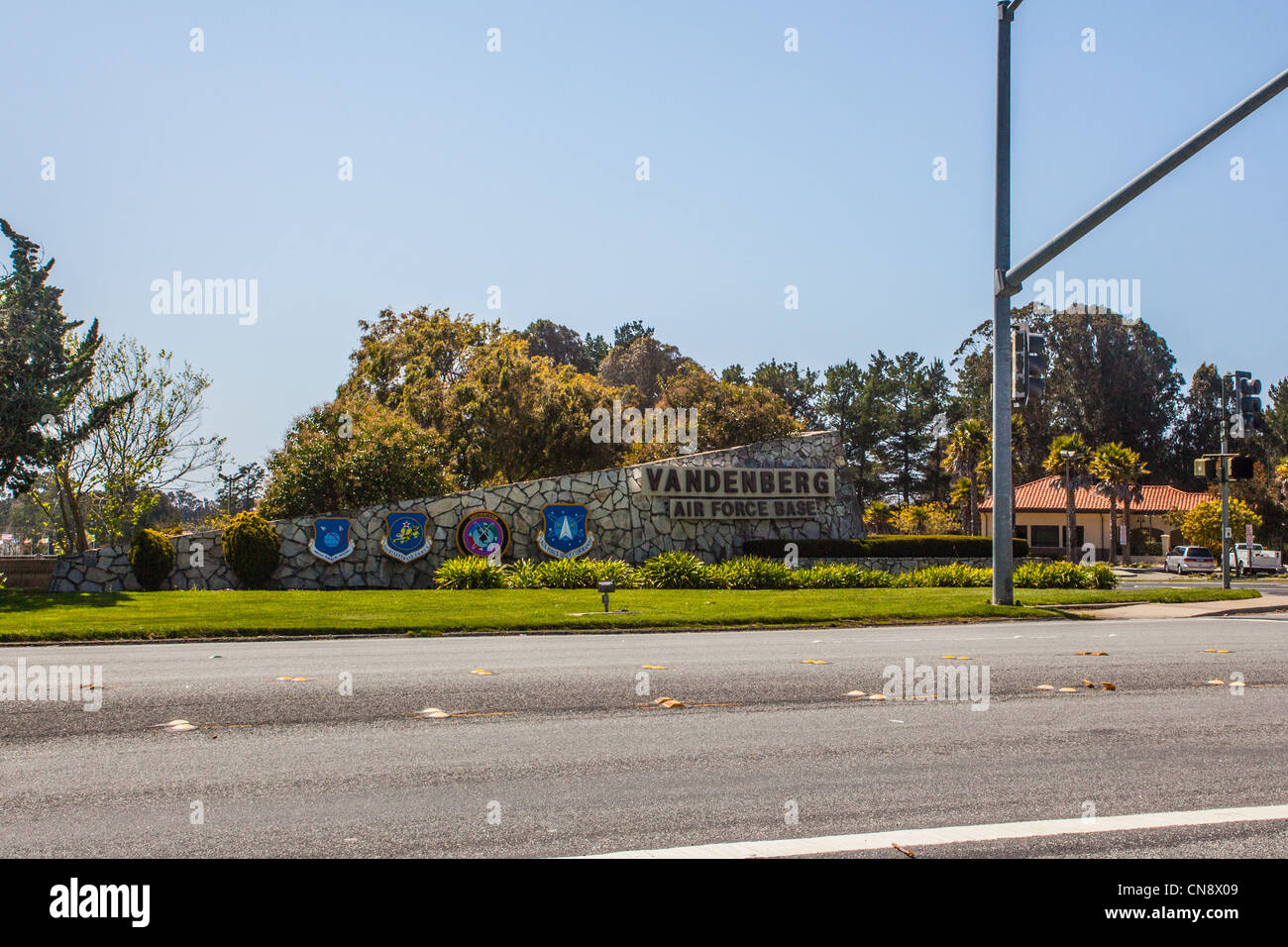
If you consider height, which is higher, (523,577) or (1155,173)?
(1155,173)

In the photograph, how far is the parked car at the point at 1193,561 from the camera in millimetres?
49969

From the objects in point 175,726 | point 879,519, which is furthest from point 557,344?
point 175,726

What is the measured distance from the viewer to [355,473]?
30.8m

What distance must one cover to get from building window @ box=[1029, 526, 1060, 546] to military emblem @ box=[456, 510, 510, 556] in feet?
167

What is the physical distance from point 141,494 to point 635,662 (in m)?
35.3

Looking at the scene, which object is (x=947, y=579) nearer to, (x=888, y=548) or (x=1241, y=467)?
(x=888, y=548)

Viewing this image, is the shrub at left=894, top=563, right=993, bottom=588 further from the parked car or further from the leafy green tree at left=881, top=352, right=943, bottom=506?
the leafy green tree at left=881, top=352, right=943, bottom=506

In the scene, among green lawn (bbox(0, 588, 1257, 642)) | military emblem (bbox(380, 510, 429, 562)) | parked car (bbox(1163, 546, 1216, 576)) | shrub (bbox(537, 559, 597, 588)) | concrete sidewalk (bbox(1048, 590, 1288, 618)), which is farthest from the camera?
parked car (bbox(1163, 546, 1216, 576))

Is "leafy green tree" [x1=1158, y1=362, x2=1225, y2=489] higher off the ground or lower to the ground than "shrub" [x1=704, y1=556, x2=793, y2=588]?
higher

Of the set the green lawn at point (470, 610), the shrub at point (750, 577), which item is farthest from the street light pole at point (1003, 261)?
the shrub at point (750, 577)

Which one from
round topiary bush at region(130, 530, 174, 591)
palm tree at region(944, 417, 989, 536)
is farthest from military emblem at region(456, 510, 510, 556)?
palm tree at region(944, 417, 989, 536)

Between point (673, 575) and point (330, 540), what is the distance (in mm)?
9009

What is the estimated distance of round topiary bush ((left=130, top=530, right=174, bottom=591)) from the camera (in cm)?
2611
